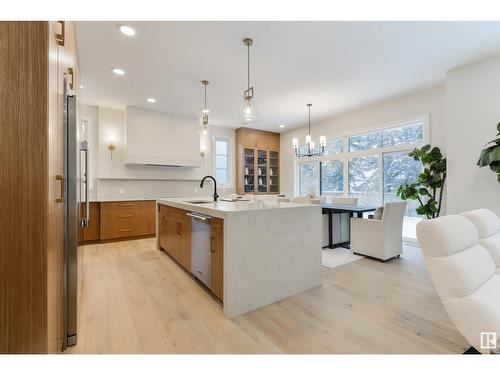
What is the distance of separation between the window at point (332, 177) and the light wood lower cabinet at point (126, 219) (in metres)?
4.17

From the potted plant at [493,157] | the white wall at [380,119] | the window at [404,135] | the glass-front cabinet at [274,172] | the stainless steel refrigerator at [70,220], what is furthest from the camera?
the glass-front cabinet at [274,172]

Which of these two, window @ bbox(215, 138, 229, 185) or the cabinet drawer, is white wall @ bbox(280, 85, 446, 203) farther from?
the cabinet drawer

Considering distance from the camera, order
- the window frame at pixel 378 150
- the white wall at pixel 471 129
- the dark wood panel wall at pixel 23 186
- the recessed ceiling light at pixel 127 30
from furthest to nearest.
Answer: the window frame at pixel 378 150 < the white wall at pixel 471 129 < the recessed ceiling light at pixel 127 30 < the dark wood panel wall at pixel 23 186

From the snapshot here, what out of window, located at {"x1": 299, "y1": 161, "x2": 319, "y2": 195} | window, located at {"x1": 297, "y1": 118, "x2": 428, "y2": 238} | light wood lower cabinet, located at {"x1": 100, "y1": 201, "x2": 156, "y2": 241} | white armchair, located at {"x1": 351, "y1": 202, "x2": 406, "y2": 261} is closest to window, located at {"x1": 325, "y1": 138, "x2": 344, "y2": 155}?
window, located at {"x1": 297, "y1": 118, "x2": 428, "y2": 238}

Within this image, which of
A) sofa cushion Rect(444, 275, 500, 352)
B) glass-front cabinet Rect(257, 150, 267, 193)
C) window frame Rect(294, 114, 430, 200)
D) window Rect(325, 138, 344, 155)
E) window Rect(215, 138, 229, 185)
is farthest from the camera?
glass-front cabinet Rect(257, 150, 267, 193)

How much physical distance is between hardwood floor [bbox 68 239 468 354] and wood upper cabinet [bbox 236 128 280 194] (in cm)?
392

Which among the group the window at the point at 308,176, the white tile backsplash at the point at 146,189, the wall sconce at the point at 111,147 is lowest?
the white tile backsplash at the point at 146,189

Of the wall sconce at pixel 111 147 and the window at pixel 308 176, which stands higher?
the wall sconce at pixel 111 147

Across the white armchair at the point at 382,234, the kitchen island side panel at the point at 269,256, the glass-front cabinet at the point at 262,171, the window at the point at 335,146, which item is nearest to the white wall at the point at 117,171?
the glass-front cabinet at the point at 262,171

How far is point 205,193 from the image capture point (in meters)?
6.04

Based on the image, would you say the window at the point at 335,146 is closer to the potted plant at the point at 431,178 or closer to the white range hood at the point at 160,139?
the potted plant at the point at 431,178

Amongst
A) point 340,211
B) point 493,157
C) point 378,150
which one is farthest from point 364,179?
point 493,157

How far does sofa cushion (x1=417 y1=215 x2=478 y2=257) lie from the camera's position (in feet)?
4.14

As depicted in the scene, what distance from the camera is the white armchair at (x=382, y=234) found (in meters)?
3.25
